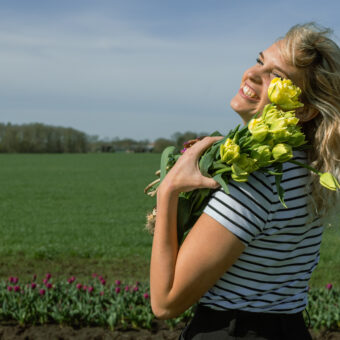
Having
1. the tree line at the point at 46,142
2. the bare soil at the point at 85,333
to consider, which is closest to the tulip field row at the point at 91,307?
the bare soil at the point at 85,333

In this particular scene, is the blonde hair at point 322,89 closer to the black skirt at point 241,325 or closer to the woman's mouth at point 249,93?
the woman's mouth at point 249,93

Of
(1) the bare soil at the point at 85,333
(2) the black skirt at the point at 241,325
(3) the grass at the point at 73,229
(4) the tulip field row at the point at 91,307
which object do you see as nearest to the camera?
(2) the black skirt at the point at 241,325

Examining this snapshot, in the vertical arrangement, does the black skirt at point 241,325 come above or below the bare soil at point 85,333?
above

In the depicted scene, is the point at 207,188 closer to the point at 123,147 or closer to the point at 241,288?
the point at 241,288

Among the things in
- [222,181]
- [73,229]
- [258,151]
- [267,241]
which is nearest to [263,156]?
[258,151]

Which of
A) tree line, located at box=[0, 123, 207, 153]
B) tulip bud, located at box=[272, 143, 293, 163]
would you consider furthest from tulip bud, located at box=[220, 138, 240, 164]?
tree line, located at box=[0, 123, 207, 153]

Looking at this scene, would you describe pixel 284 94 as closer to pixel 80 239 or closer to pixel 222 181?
pixel 222 181

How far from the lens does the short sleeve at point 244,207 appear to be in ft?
5.42

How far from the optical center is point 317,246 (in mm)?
1992

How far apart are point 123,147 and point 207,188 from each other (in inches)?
3690

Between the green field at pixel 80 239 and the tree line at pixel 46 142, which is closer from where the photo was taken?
the green field at pixel 80 239

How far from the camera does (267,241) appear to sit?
1771 millimetres

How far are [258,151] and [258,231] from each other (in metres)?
0.27

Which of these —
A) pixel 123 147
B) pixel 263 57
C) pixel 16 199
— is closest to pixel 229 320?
pixel 263 57
